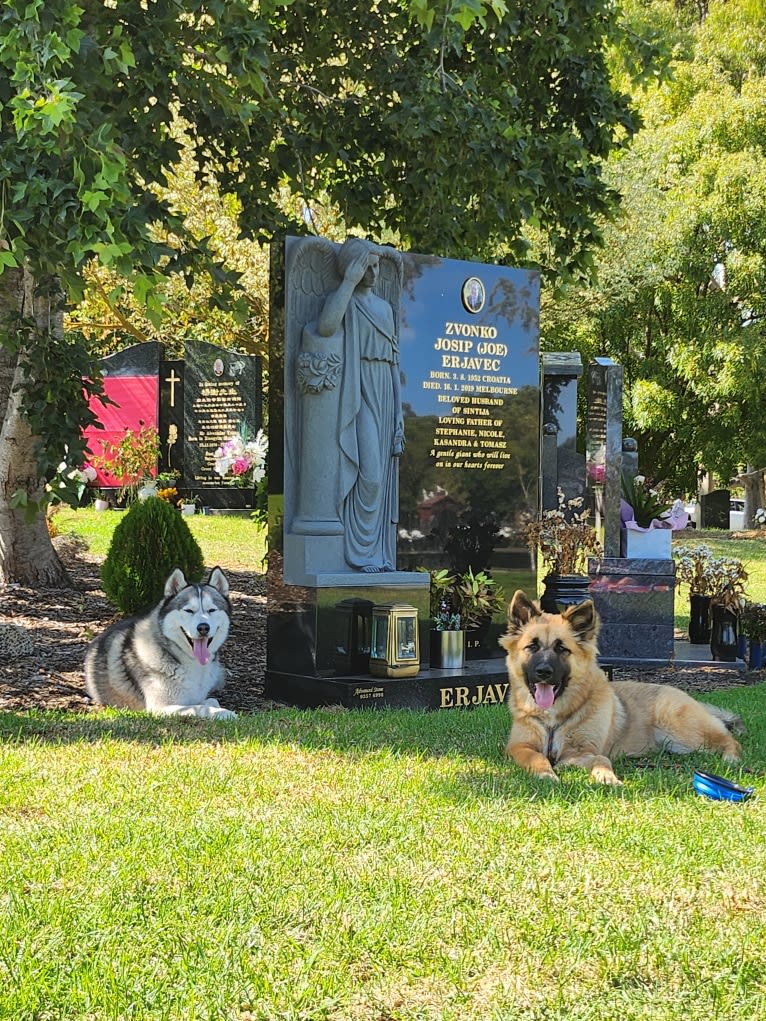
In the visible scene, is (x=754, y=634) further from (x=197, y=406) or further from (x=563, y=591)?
(x=197, y=406)

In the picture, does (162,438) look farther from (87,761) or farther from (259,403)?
(87,761)

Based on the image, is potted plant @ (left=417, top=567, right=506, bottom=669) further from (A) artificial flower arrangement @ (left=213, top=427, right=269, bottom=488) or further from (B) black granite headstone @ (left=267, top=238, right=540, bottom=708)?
(A) artificial flower arrangement @ (left=213, top=427, right=269, bottom=488)

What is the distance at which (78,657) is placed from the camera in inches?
457

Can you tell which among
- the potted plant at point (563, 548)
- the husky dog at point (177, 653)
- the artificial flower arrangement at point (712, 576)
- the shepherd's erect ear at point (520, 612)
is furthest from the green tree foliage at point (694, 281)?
the shepherd's erect ear at point (520, 612)

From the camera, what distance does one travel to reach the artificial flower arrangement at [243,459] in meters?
25.0

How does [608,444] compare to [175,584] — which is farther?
[608,444]

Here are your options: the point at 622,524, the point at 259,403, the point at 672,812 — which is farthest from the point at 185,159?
the point at 672,812

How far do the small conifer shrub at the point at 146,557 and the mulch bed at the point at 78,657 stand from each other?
0.46 meters

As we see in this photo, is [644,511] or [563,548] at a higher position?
[644,511]

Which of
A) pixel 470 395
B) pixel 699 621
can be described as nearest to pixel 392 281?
pixel 470 395

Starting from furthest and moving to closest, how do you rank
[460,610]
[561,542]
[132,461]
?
[132,461] → [561,542] → [460,610]

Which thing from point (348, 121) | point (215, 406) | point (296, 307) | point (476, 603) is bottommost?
point (476, 603)

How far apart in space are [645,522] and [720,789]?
837 centimetres

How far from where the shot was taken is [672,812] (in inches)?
227
